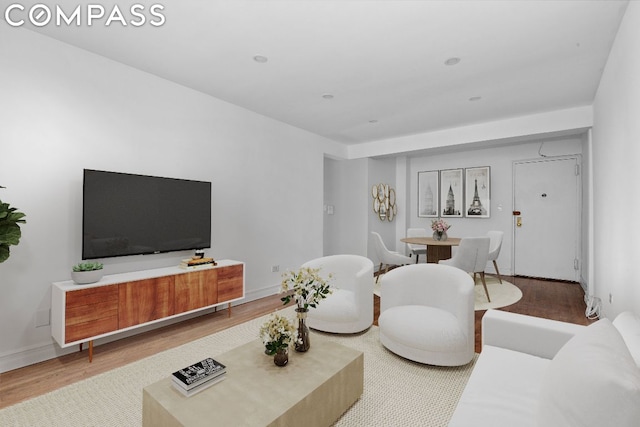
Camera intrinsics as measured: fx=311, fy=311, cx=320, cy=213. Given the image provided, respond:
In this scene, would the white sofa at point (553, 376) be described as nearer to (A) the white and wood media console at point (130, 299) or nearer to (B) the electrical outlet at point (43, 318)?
(A) the white and wood media console at point (130, 299)

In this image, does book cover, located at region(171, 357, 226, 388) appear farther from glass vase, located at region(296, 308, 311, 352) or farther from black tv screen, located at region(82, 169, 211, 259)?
black tv screen, located at region(82, 169, 211, 259)

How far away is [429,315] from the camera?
2539 millimetres

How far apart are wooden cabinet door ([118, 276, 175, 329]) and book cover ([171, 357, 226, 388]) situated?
57.0 inches

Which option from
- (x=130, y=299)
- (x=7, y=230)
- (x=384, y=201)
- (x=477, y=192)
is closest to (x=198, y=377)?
(x=130, y=299)

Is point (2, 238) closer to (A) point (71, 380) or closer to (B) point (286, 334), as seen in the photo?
(A) point (71, 380)

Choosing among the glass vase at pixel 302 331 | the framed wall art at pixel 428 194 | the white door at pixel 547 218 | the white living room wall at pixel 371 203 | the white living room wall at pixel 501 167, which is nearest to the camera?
the glass vase at pixel 302 331

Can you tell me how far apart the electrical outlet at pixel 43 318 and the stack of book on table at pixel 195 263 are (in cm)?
113

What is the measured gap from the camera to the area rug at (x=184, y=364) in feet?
6.13

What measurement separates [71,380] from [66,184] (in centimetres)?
162

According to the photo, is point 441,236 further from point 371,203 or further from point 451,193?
point 451,193

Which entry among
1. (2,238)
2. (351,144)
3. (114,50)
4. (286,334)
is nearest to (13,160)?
(2,238)

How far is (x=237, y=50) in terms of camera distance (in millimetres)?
2867

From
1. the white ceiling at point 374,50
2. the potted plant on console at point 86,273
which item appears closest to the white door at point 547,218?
the white ceiling at point 374,50

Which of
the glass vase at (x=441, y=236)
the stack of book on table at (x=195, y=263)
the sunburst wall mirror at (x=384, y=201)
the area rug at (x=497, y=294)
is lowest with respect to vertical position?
the area rug at (x=497, y=294)
